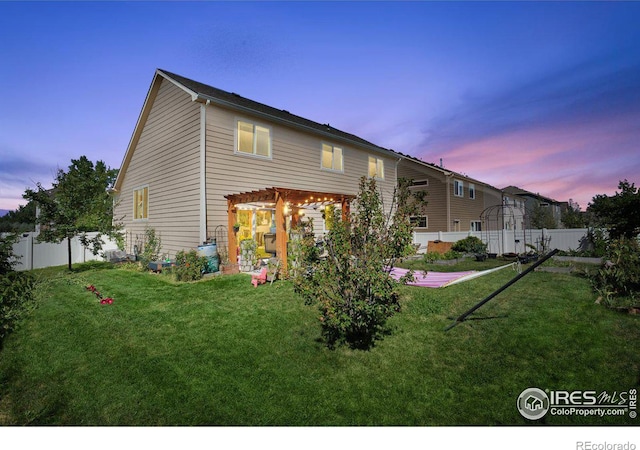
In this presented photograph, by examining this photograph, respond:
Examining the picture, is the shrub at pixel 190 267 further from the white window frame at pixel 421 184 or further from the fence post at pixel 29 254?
the white window frame at pixel 421 184

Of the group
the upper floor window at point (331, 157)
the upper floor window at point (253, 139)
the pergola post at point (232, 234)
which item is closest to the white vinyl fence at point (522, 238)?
the upper floor window at point (331, 157)

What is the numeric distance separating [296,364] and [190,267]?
6537 millimetres

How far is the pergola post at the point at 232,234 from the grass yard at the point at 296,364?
3.51 m

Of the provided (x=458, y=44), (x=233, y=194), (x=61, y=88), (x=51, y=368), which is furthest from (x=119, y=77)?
(x=458, y=44)

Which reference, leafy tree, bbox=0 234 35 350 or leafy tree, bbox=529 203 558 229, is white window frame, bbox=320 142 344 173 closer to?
leafy tree, bbox=0 234 35 350

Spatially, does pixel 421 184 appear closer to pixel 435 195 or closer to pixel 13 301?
pixel 435 195

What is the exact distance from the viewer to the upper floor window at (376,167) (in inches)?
688

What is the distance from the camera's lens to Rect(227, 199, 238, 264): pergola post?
32.9 feet

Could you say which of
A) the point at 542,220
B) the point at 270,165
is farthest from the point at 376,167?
the point at 542,220

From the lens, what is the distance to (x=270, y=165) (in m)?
12.3

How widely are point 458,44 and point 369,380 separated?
777 cm

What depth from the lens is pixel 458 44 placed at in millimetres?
6902

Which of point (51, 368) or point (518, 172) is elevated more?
point (518, 172)
